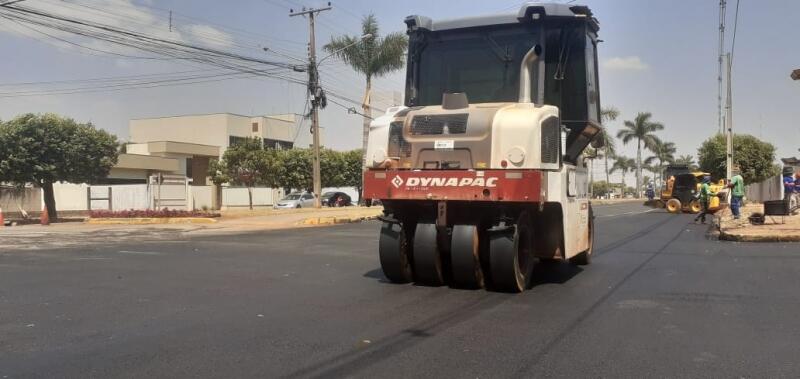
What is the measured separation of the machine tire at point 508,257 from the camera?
7.42 meters

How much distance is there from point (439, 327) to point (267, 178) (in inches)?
1419

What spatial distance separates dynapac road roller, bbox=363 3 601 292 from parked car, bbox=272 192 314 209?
95.5ft

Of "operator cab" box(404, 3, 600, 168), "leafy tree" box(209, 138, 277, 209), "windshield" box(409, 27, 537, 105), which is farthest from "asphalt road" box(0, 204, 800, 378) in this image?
"leafy tree" box(209, 138, 277, 209)

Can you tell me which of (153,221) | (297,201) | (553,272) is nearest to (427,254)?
(553,272)

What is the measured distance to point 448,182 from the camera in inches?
293

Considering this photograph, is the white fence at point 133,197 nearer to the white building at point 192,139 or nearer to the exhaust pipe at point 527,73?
the white building at point 192,139

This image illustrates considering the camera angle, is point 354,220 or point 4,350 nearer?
point 4,350

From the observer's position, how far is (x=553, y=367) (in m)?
4.68

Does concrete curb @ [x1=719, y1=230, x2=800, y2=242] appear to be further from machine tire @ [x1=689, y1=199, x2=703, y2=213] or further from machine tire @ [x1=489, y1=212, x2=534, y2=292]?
machine tire @ [x1=689, y1=199, x2=703, y2=213]

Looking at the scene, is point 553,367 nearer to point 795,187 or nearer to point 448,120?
point 448,120

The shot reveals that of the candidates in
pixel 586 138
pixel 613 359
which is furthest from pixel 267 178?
pixel 613 359

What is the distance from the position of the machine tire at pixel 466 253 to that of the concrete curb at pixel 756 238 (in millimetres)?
8502

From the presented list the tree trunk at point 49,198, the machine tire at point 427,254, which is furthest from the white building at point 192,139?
the machine tire at point 427,254

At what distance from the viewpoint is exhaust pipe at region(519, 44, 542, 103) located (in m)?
8.02
